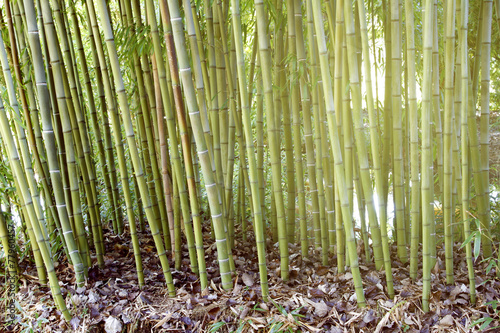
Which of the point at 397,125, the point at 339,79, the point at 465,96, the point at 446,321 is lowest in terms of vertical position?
the point at 446,321

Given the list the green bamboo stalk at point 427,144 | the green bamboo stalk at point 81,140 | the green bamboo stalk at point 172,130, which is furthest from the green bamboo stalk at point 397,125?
the green bamboo stalk at point 81,140

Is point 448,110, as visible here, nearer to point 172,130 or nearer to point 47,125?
point 172,130

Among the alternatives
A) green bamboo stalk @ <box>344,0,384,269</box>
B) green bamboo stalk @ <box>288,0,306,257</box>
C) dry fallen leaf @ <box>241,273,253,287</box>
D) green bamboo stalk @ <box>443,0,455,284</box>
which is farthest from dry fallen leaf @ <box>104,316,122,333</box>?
green bamboo stalk @ <box>443,0,455,284</box>

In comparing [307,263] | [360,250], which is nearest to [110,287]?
[307,263]

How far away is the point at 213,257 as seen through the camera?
2.06 metres

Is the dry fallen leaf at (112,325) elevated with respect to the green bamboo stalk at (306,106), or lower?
lower

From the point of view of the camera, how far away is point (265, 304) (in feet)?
5.29

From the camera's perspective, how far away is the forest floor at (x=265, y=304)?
1.50 m

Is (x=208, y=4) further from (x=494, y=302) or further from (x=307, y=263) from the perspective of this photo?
(x=494, y=302)

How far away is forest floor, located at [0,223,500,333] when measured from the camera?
150 cm

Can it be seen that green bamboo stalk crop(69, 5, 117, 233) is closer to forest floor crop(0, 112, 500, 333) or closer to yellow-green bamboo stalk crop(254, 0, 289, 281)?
forest floor crop(0, 112, 500, 333)

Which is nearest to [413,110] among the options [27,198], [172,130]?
[172,130]

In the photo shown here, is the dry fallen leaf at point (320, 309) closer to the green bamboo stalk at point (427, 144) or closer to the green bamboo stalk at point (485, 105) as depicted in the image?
the green bamboo stalk at point (427, 144)

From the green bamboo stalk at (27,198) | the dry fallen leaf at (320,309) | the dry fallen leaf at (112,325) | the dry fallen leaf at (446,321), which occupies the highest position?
the green bamboo stalk at (27,198)
